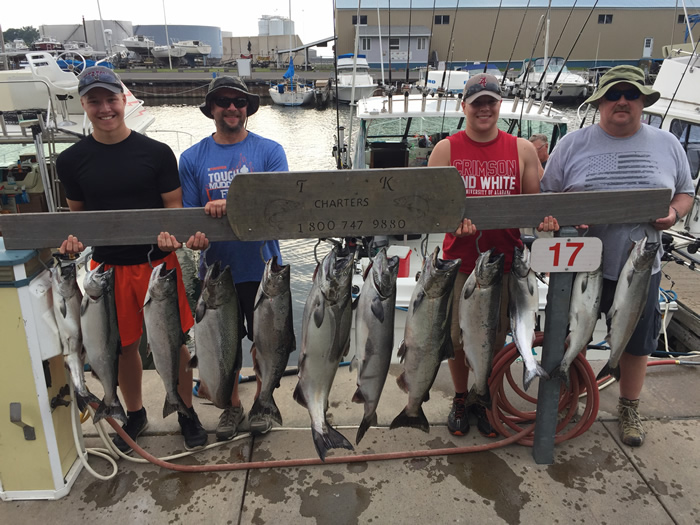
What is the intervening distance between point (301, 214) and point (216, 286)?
1.74 ft

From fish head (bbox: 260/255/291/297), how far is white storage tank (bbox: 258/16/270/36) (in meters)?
90.7

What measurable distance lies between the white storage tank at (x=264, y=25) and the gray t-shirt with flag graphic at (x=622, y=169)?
296ft

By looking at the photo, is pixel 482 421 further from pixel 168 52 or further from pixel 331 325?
pixel 168 52

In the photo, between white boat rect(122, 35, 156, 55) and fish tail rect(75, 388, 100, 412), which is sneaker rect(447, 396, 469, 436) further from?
white boat rect(122, 35, 156, 55)

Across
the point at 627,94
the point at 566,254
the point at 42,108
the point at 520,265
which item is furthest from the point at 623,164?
the point at 42,108

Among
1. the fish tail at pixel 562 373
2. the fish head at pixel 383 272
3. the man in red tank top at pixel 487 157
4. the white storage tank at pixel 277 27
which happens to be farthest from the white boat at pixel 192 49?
the fish tail at pixel 562 373

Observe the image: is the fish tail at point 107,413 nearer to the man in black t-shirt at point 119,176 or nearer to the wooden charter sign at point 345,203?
the man in black t-shirt at point 119,176

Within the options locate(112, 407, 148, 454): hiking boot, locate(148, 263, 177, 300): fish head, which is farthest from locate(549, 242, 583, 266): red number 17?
locate(112, 407, 148, 454): hiking boot

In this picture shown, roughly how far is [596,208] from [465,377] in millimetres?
1324

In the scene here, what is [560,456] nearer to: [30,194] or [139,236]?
[139,236]

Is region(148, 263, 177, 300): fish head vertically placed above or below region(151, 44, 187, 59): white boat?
below

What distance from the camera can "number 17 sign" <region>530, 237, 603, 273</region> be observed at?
2.47 meters

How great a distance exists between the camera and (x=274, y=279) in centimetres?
228

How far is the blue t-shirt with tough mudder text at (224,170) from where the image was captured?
276 cm
